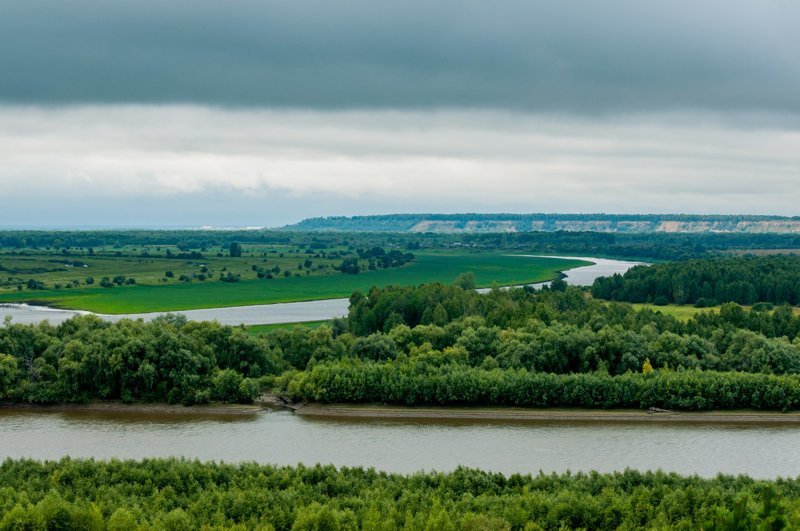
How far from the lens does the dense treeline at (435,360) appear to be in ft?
161

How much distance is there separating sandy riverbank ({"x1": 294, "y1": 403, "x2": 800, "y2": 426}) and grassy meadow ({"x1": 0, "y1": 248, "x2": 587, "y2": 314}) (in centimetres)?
4118

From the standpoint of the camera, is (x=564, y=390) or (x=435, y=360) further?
(x=435, y=360)

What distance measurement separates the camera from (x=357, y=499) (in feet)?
96.4

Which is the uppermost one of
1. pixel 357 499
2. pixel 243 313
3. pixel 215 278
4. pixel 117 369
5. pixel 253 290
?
pixel 215 278

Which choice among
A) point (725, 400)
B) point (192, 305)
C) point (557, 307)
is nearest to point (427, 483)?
point (725, 400)

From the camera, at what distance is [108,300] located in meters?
91.9

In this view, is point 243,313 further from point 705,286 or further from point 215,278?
point 705,286

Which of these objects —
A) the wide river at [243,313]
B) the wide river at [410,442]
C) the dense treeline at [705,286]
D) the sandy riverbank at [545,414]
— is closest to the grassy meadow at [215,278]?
the wide river at [243,313]

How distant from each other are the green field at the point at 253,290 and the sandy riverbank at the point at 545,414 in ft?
135

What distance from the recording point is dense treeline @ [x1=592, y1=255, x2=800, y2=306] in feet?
294

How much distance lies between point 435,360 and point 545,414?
750 cm

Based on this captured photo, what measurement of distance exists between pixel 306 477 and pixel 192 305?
60398 mm

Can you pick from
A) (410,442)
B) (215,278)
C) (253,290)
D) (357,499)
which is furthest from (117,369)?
(215,278)

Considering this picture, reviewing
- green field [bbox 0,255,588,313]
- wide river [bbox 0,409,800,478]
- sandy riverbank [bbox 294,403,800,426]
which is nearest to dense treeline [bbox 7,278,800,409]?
sandy riverbank [bbox 294,403,800,426]
